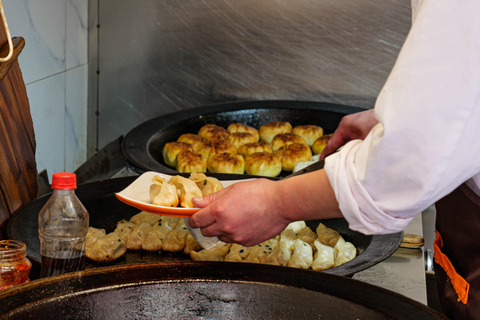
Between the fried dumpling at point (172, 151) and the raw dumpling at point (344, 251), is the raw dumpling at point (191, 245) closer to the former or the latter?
the raw dumpling at point (344, 251)

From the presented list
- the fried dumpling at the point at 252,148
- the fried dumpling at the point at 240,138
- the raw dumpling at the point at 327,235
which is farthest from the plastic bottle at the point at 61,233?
the fried dumpling at the point at 240,138

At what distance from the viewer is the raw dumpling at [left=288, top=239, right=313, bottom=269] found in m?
1.59

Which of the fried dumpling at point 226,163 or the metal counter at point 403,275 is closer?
the metal counter at point 403,275

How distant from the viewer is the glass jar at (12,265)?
1039 mm

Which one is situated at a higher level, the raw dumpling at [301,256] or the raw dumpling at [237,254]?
the raw dumpling at [301,256]

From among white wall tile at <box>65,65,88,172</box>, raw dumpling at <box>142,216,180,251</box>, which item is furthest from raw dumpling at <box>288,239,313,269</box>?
white wall tile at <box>65,65,88,172</box>

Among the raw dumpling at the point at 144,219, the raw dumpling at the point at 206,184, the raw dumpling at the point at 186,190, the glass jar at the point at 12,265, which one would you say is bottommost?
the raw dumpling at the point at 144,219

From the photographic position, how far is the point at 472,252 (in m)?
1.12

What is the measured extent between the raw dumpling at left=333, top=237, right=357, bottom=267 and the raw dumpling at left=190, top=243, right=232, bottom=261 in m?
0.37

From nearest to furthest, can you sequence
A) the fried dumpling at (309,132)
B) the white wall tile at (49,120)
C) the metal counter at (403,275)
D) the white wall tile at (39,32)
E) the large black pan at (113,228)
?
the large black pan at (113,228) < the metal counter at (403,275) < the white wall tile at (39,32) < the white wall tile at (49,120) < the fried dumpling at (309,132)

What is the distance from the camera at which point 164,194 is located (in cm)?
134

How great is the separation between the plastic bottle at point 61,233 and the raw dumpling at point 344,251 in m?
0.82

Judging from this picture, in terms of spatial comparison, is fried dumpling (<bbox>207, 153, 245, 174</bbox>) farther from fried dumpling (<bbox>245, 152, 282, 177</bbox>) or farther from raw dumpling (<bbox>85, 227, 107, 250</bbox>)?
raw dumpling (<bbox>85, 227, 107, 250</bbox>)

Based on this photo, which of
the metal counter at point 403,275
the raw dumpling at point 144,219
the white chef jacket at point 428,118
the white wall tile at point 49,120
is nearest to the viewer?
the white chef jacket at point 428,118
